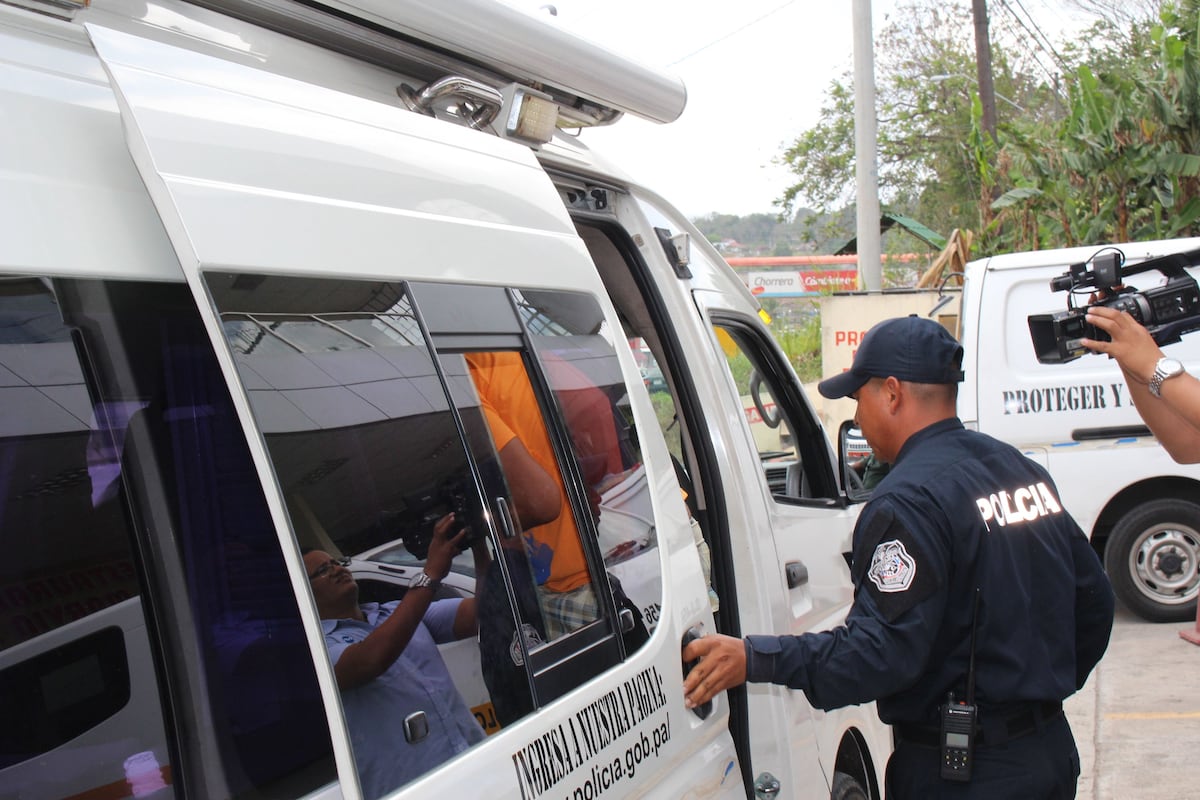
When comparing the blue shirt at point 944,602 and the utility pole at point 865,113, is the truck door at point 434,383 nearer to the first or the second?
the blue shirt at point 944,602

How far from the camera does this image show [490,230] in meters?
1.75

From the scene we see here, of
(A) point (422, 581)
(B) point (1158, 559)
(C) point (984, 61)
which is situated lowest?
(B) point (1158, 559)

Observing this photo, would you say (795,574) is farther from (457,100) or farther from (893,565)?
(457,100)

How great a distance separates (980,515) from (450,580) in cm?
118

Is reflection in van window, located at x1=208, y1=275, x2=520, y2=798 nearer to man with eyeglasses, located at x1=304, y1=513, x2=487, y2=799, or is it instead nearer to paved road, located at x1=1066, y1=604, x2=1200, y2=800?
man with eyeglasses, located at x1=304, y1=513, x2=487, y2=799

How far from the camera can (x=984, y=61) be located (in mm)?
18906

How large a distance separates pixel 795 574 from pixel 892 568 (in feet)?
2.34

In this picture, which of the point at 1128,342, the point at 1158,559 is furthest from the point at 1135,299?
the point at 1158,559

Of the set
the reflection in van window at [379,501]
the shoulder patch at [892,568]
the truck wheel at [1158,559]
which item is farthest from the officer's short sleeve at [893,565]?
the truck wheel at [1158,559]

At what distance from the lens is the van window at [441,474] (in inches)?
53.2

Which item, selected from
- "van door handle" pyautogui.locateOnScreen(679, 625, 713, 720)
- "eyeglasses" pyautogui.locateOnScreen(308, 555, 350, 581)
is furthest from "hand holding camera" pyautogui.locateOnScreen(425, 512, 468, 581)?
"van door handle" pyautogui.locateOnScreen(679, 625, 713, 720)

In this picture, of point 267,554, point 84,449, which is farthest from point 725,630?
point 84,449

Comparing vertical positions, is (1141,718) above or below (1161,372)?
below

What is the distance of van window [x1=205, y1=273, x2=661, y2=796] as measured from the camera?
1353mm
